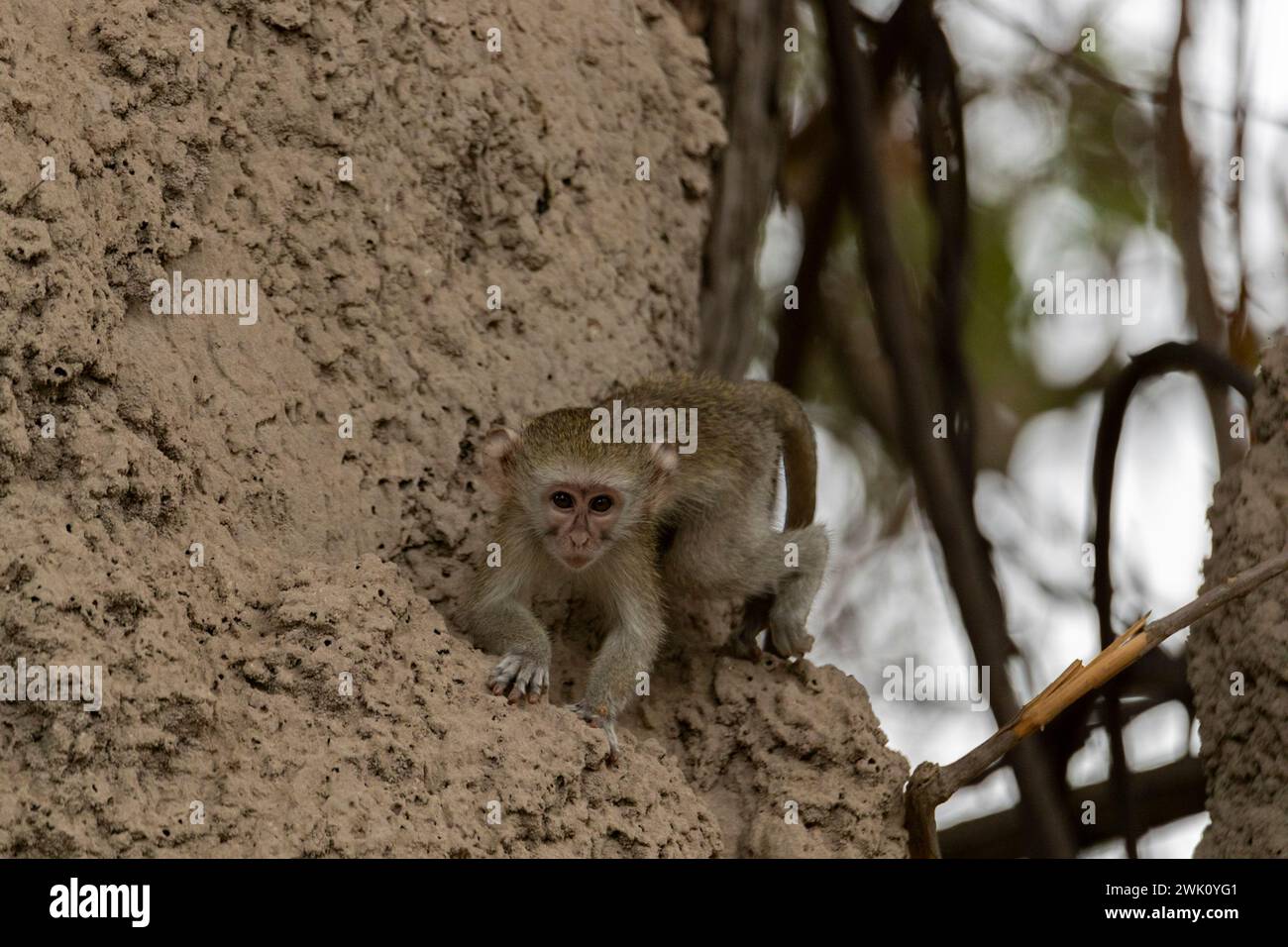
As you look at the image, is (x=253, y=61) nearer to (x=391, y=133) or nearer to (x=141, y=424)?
(x=391, y=133)

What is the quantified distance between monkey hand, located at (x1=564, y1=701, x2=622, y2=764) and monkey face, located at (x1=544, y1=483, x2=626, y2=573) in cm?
48

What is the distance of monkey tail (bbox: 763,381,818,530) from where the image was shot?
19.8 ft

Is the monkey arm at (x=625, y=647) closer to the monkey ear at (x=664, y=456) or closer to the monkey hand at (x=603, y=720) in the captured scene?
the monkey hand at (x=603, y=720)

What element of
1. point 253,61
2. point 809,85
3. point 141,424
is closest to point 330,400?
point 141,424

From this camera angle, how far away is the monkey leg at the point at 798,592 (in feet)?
18.3

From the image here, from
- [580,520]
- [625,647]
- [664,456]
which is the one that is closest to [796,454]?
[664,456]

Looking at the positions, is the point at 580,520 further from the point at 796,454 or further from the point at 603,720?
the point at 796,454

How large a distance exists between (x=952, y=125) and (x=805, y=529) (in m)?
2.91

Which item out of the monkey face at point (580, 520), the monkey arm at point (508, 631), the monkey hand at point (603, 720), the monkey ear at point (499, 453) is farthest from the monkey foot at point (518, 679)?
the monkey ear at point (499, 453)

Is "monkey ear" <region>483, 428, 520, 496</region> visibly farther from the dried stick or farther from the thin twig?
the thin twig

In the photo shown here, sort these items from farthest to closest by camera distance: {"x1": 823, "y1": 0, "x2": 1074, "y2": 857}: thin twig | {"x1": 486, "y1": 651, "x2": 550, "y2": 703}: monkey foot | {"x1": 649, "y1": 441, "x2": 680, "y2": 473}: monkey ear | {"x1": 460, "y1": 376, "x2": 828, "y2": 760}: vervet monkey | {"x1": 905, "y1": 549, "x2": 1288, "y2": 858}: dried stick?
{"x1": 823, "y1": 0, "x2": 1074, "y2": 857}: thin twig, {"x1": 649, "y1": 441, "x2": 680, "y2": 473}: monkey ear, {"x1": 460, "y1": 376, "x2": 828, "y2": 760}: vervet monkey, {"x1": 486, "y1": 651, "x2": 550, "y2": 703}: monkey foot, {"x1": 905, "y1": 549, "x2": 1288, "y2": 858}: dried stick

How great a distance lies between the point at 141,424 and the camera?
4.45m

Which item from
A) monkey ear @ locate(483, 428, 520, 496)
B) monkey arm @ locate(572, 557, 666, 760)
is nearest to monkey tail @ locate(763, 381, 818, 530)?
monkey arm @ locate(572, 557, 666, 760)

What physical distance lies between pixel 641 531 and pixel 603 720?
2.75ft
